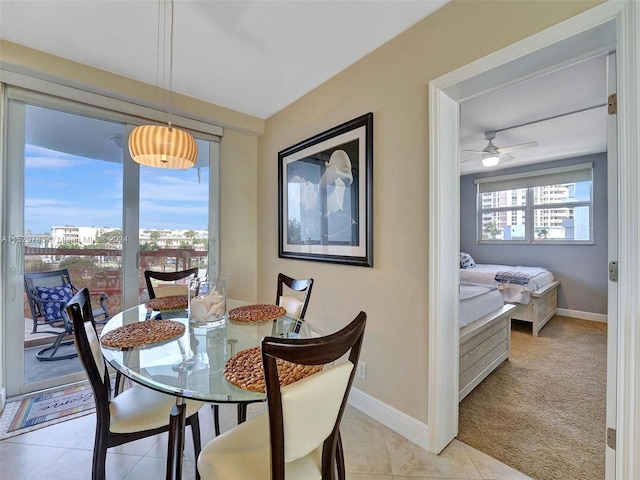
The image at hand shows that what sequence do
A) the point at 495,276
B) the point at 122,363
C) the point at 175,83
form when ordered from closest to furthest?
the point at 122,363
the point at 175,83
the point at 495,276

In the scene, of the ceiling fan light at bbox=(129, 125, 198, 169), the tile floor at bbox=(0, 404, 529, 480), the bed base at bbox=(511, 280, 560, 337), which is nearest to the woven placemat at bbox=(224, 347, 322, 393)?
the tile floor at bbox=(0, 404, 529, 480)

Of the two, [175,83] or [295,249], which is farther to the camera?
[295,249]

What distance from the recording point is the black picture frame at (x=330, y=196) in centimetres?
210

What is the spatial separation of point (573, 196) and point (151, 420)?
6343mm

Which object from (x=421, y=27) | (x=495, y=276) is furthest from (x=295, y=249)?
(x=495, y=276)

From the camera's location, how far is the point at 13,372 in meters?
2.13

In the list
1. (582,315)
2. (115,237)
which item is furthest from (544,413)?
(115,237)

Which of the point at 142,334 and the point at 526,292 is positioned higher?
the point at 142,334

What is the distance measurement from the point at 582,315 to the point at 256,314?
5.50 m

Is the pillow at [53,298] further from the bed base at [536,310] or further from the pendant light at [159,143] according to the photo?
the bed base at [536,310]

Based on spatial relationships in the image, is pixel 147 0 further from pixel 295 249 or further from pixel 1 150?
pixel 295 249

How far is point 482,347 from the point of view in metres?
2.46

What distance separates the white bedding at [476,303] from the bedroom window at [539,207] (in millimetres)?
3116

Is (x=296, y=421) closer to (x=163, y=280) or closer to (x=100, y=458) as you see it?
(x=100, y=458)
